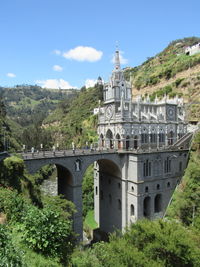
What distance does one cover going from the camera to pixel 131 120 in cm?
4125

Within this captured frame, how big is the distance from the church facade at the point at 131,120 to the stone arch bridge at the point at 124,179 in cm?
320

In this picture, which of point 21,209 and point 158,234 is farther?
point 158,234

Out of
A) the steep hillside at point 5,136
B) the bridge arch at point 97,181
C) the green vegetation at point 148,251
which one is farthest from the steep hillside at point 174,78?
the green vegetation at point 148,251

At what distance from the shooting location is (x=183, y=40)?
13912 cm

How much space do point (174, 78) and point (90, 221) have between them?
228 feet

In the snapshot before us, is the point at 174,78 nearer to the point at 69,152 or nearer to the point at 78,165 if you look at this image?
the point at 69,152

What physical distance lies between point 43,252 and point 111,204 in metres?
32.7

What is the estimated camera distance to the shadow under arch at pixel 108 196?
140 feet

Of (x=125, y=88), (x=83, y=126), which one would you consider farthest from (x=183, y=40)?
(x=125, y=88)

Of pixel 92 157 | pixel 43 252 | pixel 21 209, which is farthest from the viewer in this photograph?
pixel 92 157

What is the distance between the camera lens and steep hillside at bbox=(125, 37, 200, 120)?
7662 cm

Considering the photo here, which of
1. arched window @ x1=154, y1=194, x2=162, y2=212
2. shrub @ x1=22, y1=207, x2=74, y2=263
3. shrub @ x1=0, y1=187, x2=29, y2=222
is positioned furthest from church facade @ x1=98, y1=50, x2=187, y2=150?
shrub @ x1=22, y1=207, x2=74, y2=263

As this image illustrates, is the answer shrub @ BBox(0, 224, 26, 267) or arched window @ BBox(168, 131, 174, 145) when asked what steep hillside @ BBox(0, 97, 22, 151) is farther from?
arched window @ BBox(168, 131, 174, 145)

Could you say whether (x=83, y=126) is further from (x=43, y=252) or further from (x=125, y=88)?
(x=43, y=252)
